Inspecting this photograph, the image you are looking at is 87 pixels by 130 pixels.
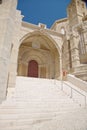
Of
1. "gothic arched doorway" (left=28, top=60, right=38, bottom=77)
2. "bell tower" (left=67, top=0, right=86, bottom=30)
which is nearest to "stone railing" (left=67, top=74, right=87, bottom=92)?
"gothic arched doorway" (left=28, top=60, right=38, bottom=77)

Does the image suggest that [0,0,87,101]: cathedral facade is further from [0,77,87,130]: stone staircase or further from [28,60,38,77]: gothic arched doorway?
[0,77,87,130]: stone staircase

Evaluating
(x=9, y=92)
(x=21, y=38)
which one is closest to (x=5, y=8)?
(x=9, y=92)

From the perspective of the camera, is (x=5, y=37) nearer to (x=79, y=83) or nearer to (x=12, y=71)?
(x=12, y=71)

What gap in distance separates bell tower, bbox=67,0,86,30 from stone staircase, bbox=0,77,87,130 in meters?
15.1

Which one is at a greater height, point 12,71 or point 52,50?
point 52,50

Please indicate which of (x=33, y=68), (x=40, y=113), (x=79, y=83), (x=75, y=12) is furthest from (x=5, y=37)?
(x=75, y=12)

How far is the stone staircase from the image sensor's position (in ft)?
10.8

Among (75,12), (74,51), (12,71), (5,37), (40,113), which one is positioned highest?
(75,12)

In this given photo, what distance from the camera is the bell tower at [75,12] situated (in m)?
17.9

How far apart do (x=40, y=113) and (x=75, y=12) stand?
18364 mm

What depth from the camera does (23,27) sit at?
1320 cm

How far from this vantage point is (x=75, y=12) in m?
18.5

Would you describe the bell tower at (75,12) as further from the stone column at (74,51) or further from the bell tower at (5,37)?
the bell tower at (5,37)

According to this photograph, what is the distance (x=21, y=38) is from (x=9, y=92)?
333 inches
